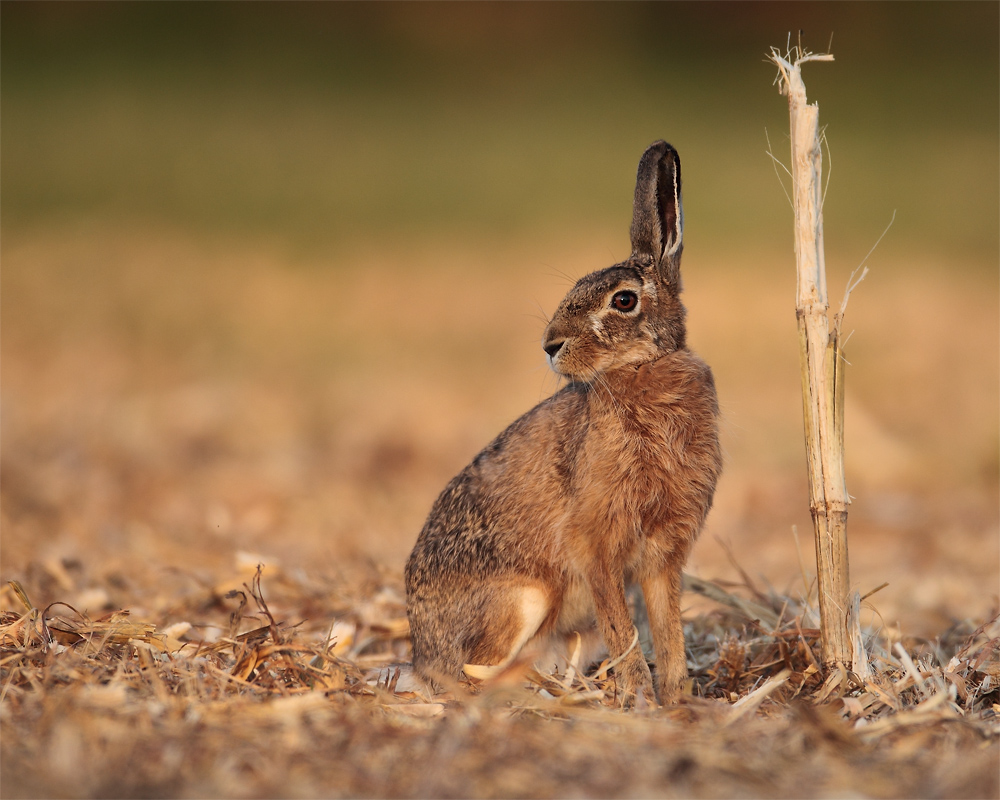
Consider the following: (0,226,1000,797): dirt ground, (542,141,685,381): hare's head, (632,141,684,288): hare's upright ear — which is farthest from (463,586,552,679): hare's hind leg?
(632,141,684,288): hare's upright ear

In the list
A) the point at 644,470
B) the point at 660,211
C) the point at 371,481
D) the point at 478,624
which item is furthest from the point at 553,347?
the point at 371,481

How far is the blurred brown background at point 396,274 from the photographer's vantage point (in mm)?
6977

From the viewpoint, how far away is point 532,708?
2.89 m

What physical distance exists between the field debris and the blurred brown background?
1085mm

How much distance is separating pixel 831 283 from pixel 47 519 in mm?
8656

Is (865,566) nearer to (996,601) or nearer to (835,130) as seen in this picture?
(996,601)

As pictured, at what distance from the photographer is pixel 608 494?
3664mm

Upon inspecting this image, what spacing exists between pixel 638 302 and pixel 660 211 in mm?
375

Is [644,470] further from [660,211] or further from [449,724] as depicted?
[449,724]

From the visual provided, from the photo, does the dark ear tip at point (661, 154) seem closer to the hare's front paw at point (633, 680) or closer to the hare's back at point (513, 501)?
the hare's back at point (513, 501)

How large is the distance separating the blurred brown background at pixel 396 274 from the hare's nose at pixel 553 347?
81 centimetres

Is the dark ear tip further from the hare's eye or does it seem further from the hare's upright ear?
the hare's eye

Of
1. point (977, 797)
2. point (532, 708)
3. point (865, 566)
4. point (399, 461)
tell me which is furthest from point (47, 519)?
point (977, 797)

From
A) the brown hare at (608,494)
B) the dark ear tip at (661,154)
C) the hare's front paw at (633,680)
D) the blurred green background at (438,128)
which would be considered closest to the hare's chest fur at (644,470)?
the brown hare at (608,494)
